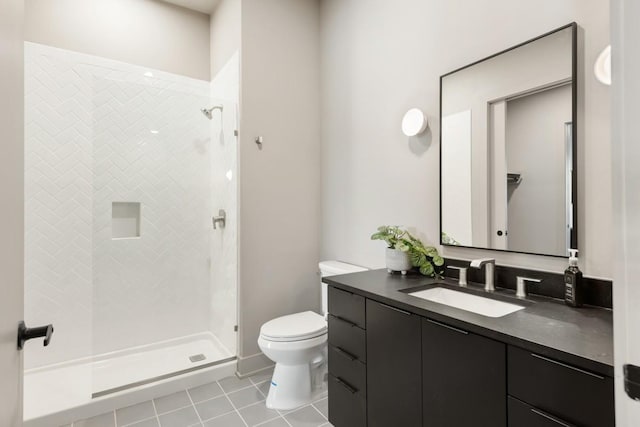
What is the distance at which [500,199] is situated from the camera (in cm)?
160

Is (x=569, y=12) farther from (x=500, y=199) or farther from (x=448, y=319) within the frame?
(x=448, y=319)

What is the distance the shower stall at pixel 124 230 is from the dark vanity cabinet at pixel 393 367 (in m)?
1.37

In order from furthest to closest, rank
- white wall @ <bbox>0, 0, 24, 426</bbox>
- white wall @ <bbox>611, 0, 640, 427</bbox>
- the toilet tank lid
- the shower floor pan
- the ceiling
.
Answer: the ceiling → the toilet tank lid → the shower floor pan → white wall @ <bbox>0, 0, 24, 426</bbox> → white wall @ <bbox>611, 0, 640, 427</bbox>

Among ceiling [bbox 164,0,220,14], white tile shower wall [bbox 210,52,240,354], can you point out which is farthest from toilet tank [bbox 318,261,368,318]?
ceiling [bbox 164,0,220,14]

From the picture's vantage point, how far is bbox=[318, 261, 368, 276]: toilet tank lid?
2.33m

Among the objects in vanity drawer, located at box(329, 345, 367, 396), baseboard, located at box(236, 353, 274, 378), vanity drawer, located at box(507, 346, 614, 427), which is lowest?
baseboard, located at box(236, 353, 274, 378)

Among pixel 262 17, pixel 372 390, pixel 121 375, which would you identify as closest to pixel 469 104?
pixel 372 390

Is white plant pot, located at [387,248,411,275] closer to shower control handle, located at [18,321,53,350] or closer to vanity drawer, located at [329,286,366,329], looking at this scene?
vanity drawer, located at [329,286,366,329]

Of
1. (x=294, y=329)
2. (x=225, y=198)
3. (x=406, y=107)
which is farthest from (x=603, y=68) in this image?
(x=225, y=198)

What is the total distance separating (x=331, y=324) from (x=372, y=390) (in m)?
0.39

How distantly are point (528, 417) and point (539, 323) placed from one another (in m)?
0.30

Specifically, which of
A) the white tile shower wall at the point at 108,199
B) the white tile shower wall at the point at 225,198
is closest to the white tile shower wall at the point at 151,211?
the white tile shower wall at the point at 108,199

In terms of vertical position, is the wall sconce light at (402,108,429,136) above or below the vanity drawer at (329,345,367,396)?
above

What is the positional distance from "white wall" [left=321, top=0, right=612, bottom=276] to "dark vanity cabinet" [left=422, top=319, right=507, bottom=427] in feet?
2.03
